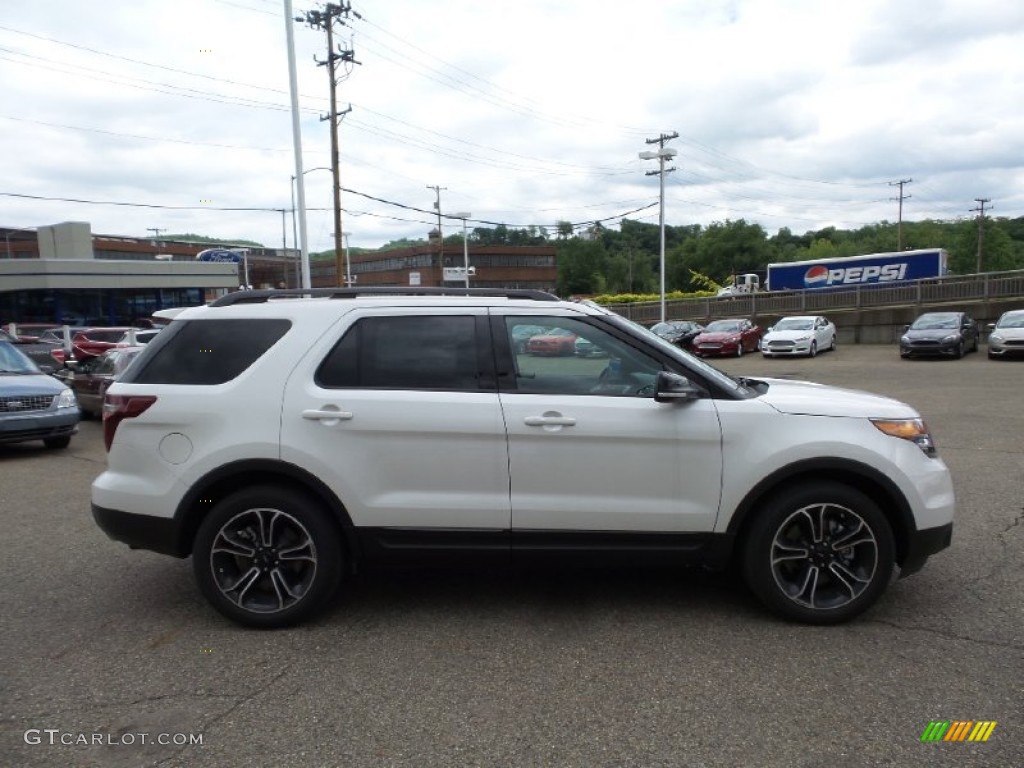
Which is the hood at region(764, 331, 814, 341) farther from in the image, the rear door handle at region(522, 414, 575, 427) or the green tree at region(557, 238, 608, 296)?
the green tree at region(557, 238, 608, 296)

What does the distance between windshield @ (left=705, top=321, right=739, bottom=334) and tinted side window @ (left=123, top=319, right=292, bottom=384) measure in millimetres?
27863

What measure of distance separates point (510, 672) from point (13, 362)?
1032 cm

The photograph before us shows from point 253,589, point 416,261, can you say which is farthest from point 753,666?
point 416,261

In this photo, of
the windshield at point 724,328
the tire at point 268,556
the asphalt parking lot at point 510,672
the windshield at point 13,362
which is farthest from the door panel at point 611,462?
the windshield at point 724,328

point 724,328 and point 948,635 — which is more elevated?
point 724,328

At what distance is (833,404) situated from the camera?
397cm

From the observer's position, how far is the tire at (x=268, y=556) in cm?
392

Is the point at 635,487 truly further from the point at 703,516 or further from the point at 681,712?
the point at 681,712

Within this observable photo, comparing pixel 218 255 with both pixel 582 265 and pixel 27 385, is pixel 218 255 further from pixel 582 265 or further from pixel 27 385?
pixel 27 385

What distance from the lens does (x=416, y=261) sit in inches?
3024

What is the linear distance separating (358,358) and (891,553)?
3058 mm

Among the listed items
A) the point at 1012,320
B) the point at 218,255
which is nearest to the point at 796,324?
the point at 1012,320

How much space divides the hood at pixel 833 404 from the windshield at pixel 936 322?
2383cm

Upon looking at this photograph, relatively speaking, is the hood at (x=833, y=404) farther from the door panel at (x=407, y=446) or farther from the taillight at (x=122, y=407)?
the taillight at (x=122, y=407)
